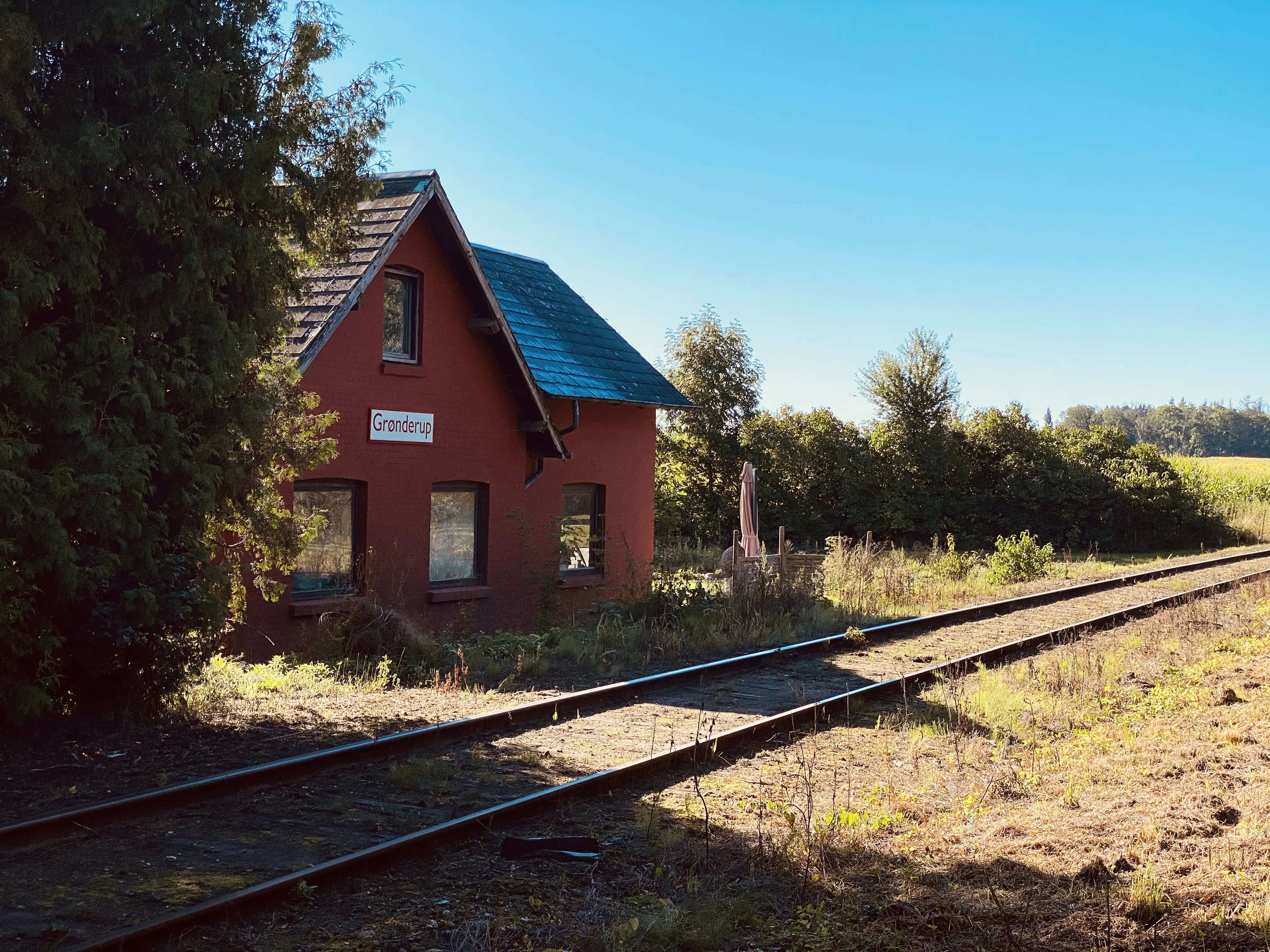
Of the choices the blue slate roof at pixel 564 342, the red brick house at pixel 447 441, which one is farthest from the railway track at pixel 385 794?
the blue slate roof at pixel 564 342

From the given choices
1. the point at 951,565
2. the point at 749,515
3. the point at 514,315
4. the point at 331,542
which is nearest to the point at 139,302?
the point at 331,542

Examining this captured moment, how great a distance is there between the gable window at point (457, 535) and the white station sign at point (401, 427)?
0.82 m

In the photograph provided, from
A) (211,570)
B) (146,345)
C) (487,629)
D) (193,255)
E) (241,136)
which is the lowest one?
(487,629)

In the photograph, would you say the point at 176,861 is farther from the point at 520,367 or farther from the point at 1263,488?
the point at 1263,488

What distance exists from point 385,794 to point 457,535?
9.81 metres

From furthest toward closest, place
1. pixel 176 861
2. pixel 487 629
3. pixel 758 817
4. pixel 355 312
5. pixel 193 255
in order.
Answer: pixel 487 629 → pixel 355 312 → pixel 193 255 → pixel 758 817 → pixel 176 861

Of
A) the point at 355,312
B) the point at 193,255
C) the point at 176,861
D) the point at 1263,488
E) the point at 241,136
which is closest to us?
the point at 176,861

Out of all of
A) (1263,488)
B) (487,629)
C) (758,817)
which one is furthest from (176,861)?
(1263,488)

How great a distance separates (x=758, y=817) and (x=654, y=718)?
273cm

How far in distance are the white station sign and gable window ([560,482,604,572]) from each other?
147 inches

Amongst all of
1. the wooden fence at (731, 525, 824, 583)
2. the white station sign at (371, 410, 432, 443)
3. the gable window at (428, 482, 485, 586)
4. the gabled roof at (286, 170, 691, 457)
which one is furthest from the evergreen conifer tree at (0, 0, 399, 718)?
the wooden fence at (731, 525, 824, 583)

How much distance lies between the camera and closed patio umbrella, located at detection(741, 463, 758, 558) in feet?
65.2

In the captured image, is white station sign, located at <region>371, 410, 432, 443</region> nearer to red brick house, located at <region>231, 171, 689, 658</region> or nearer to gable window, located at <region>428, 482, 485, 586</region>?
red brick house, located at <region>231, 171, 689, 658</region>

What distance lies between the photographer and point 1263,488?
39.2 m
